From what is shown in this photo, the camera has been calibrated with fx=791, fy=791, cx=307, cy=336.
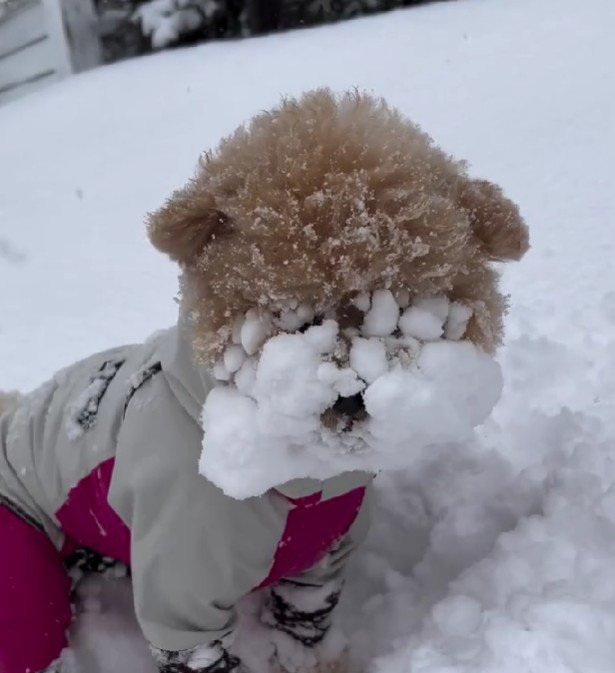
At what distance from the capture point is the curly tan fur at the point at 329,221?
75 centimetres

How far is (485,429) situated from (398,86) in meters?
2.18

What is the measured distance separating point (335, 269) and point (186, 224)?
17 cm

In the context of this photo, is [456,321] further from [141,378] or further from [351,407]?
[141,378]

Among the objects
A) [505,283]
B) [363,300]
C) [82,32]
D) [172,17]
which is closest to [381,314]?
[363,300]

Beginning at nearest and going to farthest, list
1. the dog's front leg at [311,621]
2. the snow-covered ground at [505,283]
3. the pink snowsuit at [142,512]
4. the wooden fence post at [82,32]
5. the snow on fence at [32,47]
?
the pink snowsuit at [142,512], the snow-covered ground at [505,283], the dog's front leg at [311,621], the snow on fence at [32,47], the wooden fence post at [82,32]

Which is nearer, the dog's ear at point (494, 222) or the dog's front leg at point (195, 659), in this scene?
the dog's ear at point (494, 222)

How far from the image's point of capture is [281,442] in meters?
0.81

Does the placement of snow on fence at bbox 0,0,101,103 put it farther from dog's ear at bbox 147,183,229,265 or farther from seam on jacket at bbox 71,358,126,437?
dog's ear at bbox 147,183,229,265

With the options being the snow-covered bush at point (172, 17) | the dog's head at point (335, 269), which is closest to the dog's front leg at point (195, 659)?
the dog's head at point (335, 269)

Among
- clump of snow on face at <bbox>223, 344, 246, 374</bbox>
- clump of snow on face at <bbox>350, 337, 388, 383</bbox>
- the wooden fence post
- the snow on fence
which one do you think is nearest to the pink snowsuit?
clump of snow on face at <bbox>223, 344, 246, 374</bbox>

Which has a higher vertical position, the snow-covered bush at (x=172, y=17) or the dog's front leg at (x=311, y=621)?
the snow-covered bush at (x=172, y=17)

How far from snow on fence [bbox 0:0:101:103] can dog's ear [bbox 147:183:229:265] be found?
510 cm

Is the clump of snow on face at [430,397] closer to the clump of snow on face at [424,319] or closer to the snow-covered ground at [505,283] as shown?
the clump of snow on face at [424,319]

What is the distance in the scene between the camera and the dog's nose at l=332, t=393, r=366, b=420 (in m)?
0.77
